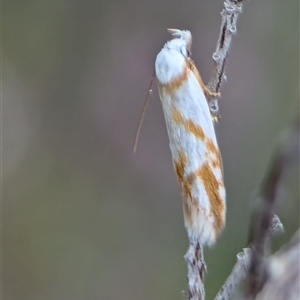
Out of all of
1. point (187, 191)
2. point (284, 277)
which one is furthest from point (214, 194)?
point (284, 277)

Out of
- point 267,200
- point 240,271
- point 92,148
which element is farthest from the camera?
point 92,148

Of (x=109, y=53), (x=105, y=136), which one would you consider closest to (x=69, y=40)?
(x=109, y=53)

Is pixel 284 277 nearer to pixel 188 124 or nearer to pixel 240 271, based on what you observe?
pixel 240 271

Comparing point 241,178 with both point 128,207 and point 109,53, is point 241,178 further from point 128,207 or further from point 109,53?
point 109,53

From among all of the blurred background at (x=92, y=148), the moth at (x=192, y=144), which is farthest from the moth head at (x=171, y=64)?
the blurred background at (x=92, y=148)

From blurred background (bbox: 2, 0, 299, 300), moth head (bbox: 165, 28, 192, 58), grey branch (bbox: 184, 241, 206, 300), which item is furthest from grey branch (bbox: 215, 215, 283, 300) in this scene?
blurred background (bbox: 2, 0, 299, 300)

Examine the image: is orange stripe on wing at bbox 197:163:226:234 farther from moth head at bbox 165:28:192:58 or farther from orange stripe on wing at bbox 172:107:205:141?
moth head at bbox 165:28:192:58

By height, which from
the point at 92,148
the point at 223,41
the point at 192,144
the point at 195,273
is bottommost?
the point at 92,148
